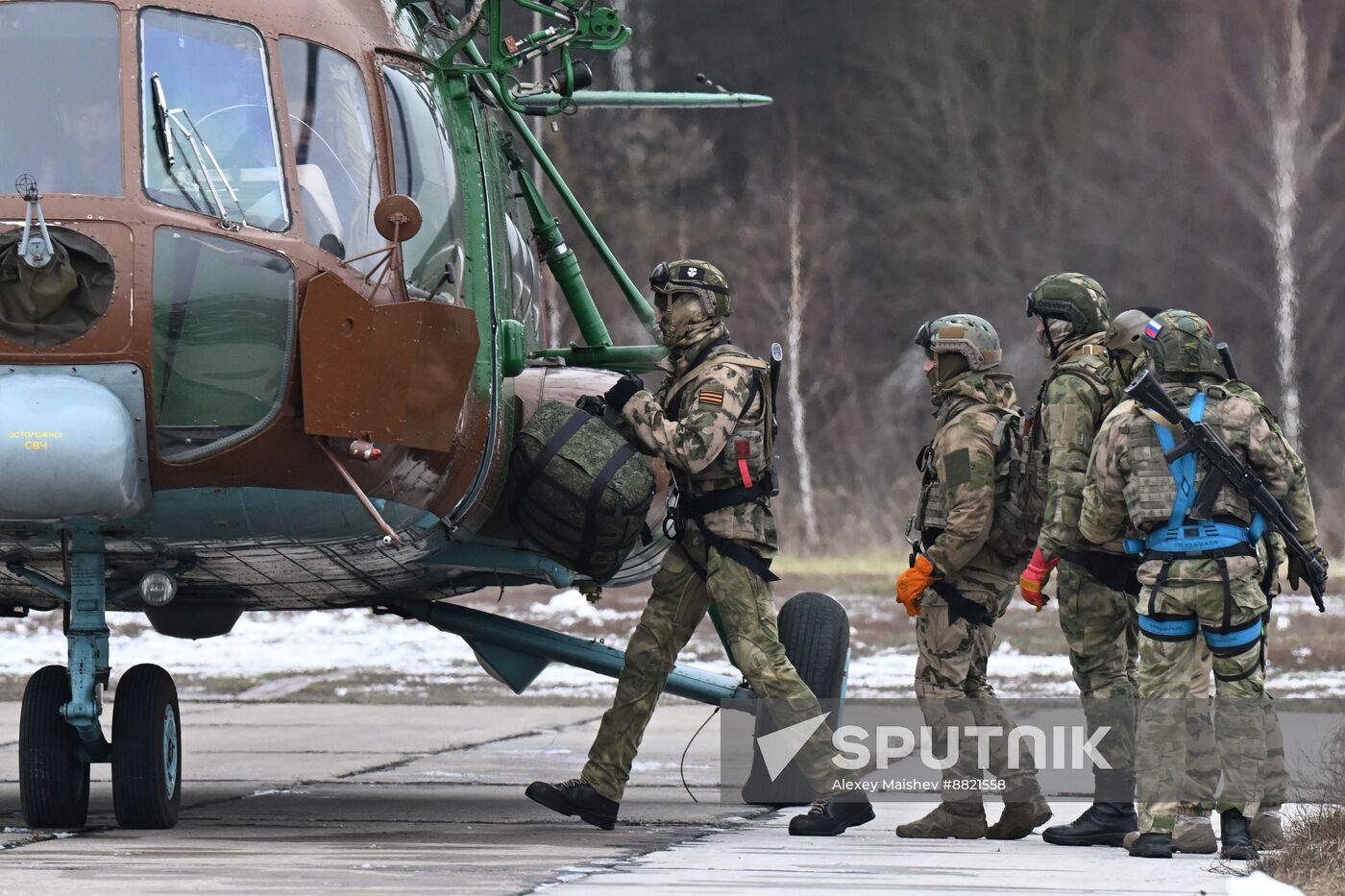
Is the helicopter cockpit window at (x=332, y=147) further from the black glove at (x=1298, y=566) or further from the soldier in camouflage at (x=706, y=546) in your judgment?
the black glove at (x=1298, y=566)

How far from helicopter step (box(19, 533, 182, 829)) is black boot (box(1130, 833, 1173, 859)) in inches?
120

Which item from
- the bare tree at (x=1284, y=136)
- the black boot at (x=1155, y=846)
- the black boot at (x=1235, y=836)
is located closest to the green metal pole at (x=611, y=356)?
the black boot at (x=1155, y=846)

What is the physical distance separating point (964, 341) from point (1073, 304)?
38 centimetres

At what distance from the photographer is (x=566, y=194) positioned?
912cm

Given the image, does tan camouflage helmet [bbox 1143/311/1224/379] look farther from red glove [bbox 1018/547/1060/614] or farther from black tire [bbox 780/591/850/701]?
black tire [bbox 780/591/850/701]

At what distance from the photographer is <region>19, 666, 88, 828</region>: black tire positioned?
7.06 meters

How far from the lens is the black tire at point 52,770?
278 inches

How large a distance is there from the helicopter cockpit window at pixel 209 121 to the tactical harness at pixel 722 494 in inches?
61.0

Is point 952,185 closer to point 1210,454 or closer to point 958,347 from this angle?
point 958,347


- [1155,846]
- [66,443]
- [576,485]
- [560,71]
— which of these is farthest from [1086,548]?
[66,443]

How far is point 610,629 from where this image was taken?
16.8 meters

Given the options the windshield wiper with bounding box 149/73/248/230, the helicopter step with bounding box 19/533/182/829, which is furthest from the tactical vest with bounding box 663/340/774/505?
the helicopter step with bounding box 19/533/182/829

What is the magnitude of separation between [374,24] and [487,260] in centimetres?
86

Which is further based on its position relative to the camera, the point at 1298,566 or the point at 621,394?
the point at 621,394
